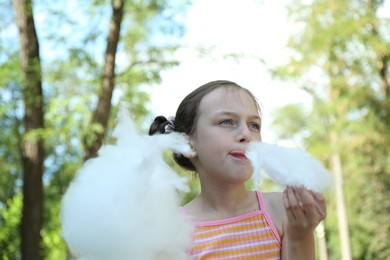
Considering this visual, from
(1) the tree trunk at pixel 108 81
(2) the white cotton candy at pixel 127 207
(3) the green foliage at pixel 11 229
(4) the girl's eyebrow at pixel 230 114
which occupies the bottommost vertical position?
(2) the white cotton candy at pixel 127 207

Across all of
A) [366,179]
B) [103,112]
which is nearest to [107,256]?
[103,112]

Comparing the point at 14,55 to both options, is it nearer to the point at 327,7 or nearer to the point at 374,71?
the point at 327,7

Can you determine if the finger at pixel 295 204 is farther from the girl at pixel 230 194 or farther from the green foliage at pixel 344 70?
the green foliage at pixel 344 70

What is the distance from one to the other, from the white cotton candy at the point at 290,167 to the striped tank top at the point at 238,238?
1.32ft

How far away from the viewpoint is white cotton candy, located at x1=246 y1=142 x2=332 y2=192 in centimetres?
166

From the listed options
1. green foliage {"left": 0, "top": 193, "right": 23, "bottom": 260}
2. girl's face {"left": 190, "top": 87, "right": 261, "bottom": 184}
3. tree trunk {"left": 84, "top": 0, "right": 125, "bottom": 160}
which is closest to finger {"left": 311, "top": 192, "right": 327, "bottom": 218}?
girl's face {"left": 190, "top": 87, "right": 261, "bottom": 184}

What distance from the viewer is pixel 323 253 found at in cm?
2050

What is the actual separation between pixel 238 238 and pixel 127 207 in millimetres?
646

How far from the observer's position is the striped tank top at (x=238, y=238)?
2037mm

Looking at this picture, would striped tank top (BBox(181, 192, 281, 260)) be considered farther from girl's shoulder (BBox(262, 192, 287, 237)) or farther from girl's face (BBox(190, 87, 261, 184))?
girl's face (BBox(190, 87, 261, 184))

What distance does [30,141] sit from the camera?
7.70 metres

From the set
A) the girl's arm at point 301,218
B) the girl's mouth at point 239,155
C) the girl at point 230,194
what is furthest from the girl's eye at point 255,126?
the girl's arm at point 301,218

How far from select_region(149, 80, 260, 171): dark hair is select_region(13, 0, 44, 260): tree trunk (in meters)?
5.45

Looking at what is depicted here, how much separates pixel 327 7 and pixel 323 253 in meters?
11.1
